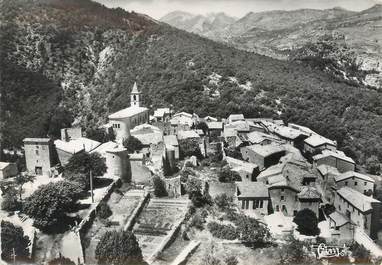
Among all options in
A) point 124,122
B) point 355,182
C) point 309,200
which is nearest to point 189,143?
point 124,122

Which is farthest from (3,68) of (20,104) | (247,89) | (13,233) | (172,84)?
(13,233)

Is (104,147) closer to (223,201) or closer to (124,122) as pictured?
(124,122)

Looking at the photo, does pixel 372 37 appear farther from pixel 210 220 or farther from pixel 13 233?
pixel 13 233

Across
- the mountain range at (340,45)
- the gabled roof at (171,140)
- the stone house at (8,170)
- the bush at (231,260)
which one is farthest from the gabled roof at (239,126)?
the mountain range at (340,45)

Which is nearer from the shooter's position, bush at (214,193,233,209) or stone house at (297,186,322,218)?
stone house at (297,186,322,218)

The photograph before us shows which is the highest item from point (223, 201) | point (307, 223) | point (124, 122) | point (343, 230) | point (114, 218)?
point (124, 122)

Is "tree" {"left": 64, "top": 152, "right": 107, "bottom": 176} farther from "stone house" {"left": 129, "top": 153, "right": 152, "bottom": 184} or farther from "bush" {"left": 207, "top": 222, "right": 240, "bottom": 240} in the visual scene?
"bush" {"left": 207, "top": 222, "right": 240, "bottom": 240}

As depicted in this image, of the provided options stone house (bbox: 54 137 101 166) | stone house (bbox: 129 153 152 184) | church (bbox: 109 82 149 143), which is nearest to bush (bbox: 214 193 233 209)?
stone house (bbox: 129 153 152 184)
